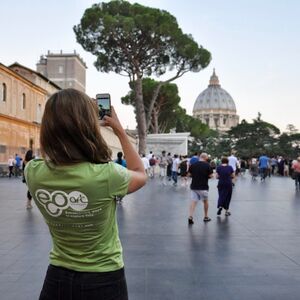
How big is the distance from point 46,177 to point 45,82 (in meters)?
39.2

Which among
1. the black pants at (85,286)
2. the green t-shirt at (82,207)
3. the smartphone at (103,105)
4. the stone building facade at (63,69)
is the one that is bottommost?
the black pants at (85,286)

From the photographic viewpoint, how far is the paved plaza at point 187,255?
15.0 ft

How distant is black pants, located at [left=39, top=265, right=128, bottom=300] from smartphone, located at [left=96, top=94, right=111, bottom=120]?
71cm

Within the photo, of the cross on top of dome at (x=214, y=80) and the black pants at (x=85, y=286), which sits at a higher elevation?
the cross on top of dome at (x=214, y=80)

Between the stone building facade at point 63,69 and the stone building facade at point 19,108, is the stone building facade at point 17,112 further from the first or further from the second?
the stone building facade at point 63,69

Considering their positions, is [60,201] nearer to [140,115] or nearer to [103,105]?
[103,105]

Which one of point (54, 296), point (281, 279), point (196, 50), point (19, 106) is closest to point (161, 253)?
point (281, 279)

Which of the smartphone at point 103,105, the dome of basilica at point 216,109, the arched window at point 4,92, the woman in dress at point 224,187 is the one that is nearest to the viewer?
the smartphone at point 103,105

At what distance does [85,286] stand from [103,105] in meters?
0.86

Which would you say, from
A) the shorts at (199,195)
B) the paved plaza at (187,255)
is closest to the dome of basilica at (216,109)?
the shorts at (199,195)

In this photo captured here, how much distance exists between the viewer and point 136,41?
35.4 m

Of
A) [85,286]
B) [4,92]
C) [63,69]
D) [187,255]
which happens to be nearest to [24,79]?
[4,92]

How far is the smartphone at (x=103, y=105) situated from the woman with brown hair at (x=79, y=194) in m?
0.25

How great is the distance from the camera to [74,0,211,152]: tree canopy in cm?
3434
